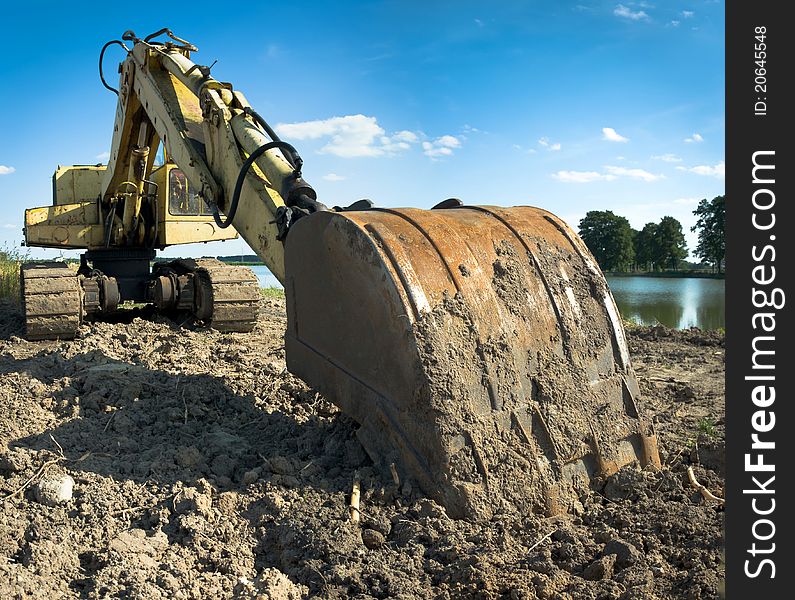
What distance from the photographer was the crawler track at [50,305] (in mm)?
6926

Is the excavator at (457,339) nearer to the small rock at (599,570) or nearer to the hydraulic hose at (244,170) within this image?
the hydraulic hose at (244,170)

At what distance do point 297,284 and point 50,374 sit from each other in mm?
2264

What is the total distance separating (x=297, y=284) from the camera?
12.7 ft

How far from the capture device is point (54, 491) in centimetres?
330

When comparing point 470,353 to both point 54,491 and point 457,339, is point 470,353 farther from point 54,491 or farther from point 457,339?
point 54,491

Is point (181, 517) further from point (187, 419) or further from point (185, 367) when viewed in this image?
point (185, 367)

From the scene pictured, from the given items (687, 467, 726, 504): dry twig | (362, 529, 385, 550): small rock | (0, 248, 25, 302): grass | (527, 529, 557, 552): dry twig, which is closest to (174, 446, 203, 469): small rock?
(362, 529, 385, 550): small rock

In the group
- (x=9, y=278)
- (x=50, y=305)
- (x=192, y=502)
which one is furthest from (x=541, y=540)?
(x=9, y=278)

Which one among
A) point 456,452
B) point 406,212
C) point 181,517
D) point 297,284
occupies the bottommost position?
point 181,517

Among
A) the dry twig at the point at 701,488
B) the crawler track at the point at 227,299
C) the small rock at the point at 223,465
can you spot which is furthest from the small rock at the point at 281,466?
the crawler track at the point at 227,299

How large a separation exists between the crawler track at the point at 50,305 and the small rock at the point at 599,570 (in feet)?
19.2

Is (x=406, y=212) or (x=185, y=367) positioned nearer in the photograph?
(x=406, y=212)

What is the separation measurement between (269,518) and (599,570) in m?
1.36

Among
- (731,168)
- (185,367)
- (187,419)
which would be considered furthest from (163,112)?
(731,168)
